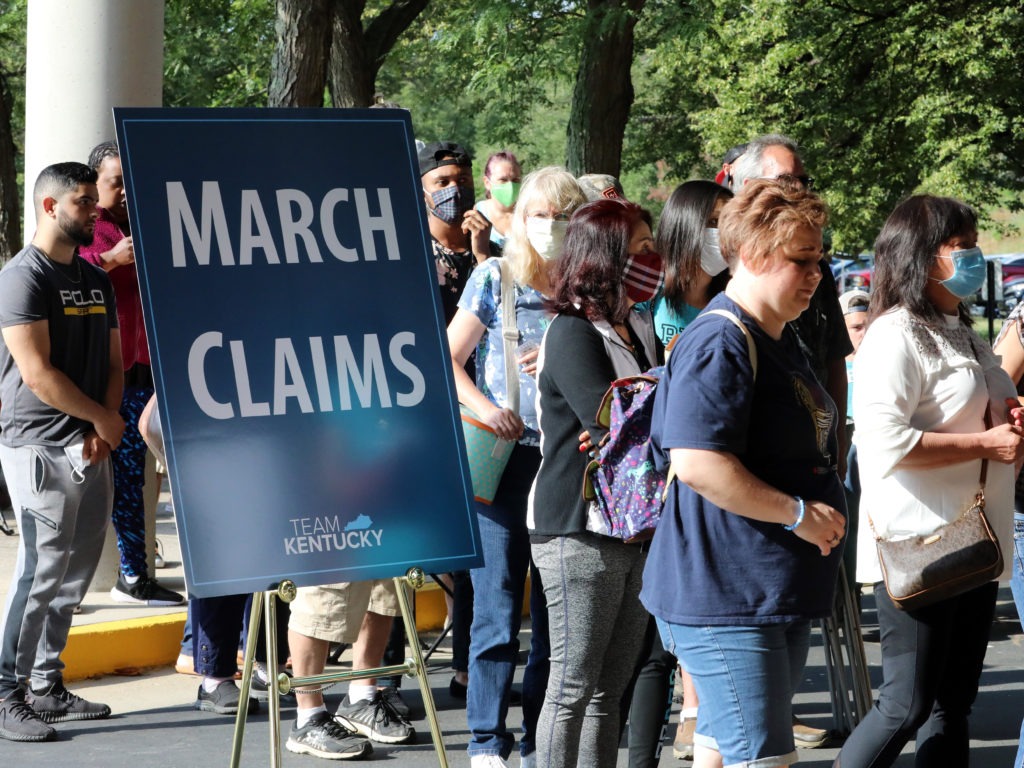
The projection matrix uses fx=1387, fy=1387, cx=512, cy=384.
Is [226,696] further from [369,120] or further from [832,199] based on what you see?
[832,199]

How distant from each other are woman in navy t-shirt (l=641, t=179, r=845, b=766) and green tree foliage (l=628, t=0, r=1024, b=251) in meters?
20.8

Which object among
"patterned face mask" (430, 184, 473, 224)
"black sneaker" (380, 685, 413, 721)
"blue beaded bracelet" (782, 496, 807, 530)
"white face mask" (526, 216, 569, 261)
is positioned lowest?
"black sneaker" (380, 685, 413, 721)

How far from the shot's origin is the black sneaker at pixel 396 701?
550 centimetres

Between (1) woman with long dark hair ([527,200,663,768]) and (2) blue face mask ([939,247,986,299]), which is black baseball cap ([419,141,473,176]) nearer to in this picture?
(1) woman with long dark hair ([527,200,663,768])

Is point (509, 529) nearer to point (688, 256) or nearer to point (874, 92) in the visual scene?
point (688, 256)

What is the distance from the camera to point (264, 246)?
375cm

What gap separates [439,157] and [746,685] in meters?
3.27

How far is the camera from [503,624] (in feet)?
15.0

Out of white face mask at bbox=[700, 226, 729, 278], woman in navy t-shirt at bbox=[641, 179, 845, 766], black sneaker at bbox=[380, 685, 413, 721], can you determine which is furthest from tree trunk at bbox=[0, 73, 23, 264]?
woman in navy t-shirt at bbox=[641, 179, 845, 766]

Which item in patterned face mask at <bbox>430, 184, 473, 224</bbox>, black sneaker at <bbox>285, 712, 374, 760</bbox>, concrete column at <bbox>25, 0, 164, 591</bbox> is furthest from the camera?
concrete column at <bbox>25, 0, 164, 591</bbox>

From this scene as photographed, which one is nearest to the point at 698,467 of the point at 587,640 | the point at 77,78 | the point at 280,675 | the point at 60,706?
the point at 587,640

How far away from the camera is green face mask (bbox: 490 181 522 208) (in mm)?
5887

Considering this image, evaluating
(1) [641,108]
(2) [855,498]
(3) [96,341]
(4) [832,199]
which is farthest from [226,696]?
(1) [641,108]

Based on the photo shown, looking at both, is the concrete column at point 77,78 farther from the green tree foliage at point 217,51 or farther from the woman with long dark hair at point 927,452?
the green tree foliage at point 217,51
